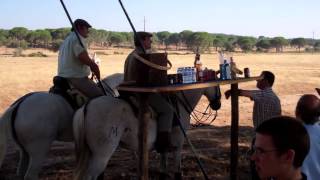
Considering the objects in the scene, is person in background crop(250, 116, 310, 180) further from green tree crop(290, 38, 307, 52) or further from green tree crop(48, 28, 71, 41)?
green tree crop(290, 38, 307, 52)

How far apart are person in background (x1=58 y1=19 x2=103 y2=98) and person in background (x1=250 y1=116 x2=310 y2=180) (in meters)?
5.13

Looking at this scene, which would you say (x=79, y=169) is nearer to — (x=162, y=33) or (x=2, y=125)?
(x=2, y=125)

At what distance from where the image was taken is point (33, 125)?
701 cm

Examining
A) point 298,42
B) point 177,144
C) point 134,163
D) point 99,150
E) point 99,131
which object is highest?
point 298,42

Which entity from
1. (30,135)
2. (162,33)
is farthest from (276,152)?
(162,33)

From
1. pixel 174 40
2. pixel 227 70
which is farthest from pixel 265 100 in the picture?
pixel 174 40

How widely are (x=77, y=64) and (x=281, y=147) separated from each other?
18.3 ft

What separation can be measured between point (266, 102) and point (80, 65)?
2.97m

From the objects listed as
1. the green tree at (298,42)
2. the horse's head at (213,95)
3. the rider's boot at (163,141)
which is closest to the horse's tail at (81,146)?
the rider's boot at (163,141)

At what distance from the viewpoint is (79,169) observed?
6891 mm

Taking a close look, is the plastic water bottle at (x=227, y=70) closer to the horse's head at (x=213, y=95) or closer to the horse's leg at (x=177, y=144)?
the horse's leg at (x=177, y=144)

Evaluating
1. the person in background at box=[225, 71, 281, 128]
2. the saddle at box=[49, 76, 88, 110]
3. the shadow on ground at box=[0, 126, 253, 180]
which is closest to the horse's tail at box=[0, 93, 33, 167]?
the saddle at box=[49, 76, 88, 110]

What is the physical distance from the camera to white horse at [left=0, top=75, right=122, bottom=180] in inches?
277

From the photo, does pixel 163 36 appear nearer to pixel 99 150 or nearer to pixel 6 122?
pixel 6 122
